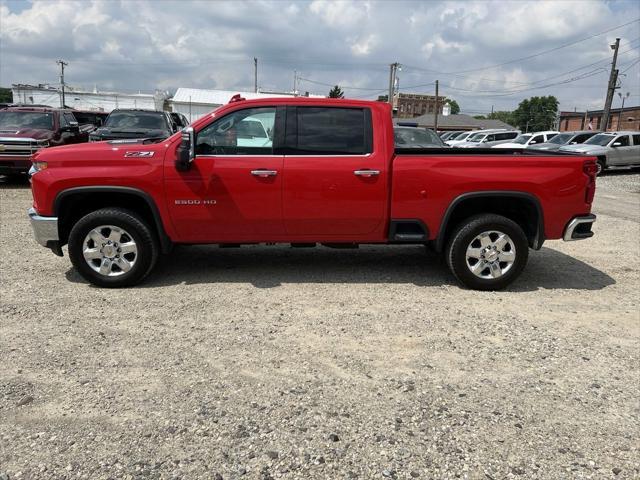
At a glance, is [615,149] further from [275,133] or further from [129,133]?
[275,133]

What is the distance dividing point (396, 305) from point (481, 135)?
2978 centimetres

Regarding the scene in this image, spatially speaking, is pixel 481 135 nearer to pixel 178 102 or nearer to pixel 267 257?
pixel 267 257

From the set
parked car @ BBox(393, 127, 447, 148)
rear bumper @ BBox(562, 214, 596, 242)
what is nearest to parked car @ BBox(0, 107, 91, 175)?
parked car @ BBox(393, 127, 447, 148)

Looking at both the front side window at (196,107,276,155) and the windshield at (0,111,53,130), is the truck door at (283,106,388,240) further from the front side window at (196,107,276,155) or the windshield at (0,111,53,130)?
the windshield at (0,111,53,130)

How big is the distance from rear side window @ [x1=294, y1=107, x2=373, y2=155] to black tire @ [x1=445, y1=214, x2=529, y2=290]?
1.28 metres

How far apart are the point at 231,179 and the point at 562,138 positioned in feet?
78.1

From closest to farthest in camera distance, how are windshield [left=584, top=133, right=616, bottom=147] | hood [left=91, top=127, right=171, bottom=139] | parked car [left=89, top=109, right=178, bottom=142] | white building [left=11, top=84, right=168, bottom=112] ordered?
hood [left=91, top=127, right=171, bottom=139], parked car [left=89, top=109, right=178, bottom=142], windshield [left=584, top=133, right=616, bottom=147], white building [left=11, top=84, right=168, bottom=112]

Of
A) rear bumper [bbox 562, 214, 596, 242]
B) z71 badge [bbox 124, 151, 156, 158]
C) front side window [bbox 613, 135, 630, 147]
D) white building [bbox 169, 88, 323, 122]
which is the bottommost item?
rear bumper [bbox 562, 214, 596, 242]

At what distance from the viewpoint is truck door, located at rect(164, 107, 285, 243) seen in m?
5.09

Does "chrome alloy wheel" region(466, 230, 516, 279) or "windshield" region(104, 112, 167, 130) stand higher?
"windshield" region(104, 112, 167, 130)

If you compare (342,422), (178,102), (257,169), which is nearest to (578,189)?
(257,169)

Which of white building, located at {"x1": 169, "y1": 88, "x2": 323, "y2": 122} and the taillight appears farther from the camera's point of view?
white building, located at {"x1": 169, "y1": 88, "x2": 323, "y2": 122}

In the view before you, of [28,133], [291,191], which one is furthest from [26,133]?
[291,191]

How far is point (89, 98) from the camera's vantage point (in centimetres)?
7956
